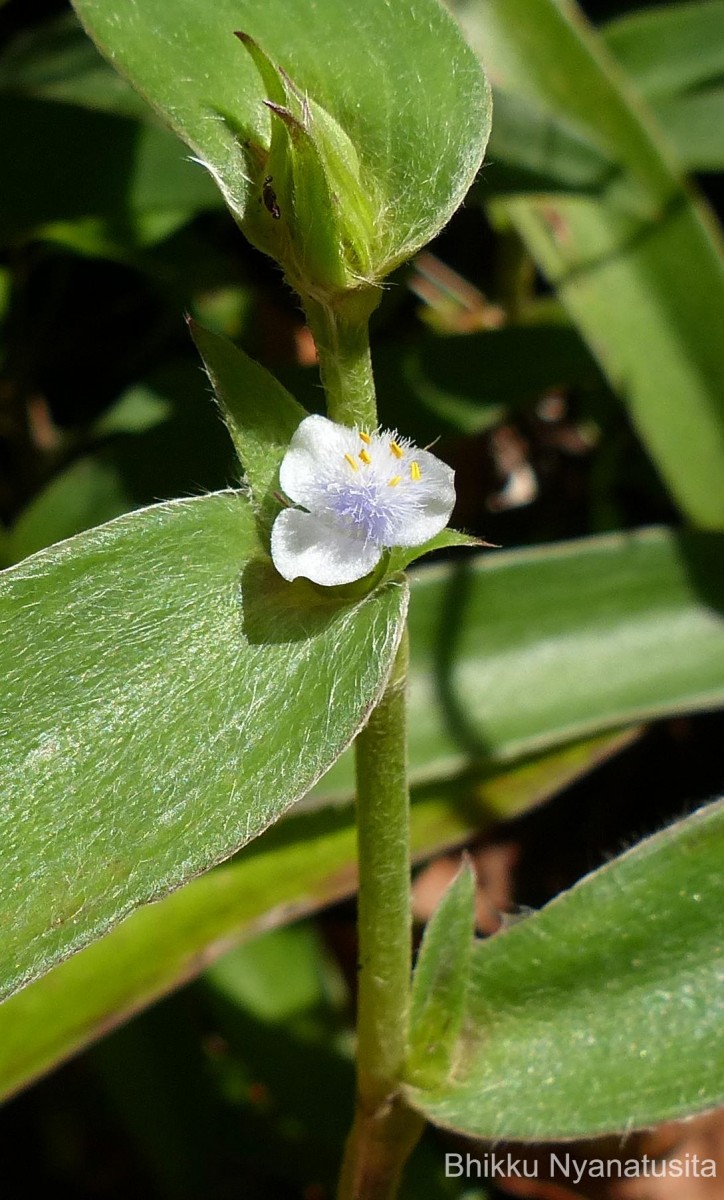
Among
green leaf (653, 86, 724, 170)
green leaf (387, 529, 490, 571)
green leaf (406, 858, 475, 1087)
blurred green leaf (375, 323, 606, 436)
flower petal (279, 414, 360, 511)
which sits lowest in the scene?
green leaf (406, 858, 475, 1087)

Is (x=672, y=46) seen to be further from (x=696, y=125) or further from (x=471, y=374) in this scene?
(x=471, y=374)

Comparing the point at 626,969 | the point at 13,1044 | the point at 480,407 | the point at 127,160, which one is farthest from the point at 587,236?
the point at 13,1044

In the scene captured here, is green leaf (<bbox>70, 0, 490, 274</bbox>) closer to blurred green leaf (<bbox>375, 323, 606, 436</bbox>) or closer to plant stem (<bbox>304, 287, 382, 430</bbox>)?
plant stem (<bbox>304, 287, 382, 430</bbox>)

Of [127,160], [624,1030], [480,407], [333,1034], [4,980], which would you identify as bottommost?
[333,1034]

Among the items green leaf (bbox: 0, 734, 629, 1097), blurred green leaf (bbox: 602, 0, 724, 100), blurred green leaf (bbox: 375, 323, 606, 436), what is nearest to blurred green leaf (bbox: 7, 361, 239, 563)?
blurred green leaf (bbox: 375, 323, 606, 436)

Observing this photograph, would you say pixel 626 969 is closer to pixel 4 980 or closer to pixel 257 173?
pixel 4 980

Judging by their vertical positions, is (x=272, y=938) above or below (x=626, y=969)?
below
